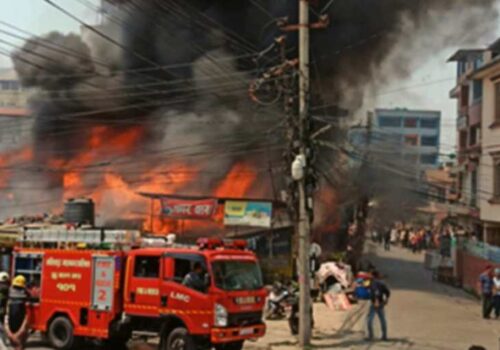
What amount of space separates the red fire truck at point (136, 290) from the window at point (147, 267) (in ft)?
0.06

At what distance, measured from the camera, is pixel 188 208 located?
2200 cm

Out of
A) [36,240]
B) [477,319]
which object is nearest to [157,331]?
[36,240]

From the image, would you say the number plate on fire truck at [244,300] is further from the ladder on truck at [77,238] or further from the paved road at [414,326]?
the ladder on truck at [77,238]

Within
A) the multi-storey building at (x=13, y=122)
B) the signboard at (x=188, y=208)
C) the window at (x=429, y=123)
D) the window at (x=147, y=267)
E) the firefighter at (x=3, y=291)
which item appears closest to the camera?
the window at (x=147, y=267)

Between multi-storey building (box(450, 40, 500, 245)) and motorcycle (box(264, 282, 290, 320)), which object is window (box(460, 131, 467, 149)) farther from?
motorcycle (box(264, 282, 290, 320))

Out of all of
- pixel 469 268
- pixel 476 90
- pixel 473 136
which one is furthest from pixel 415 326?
pixel 476 90

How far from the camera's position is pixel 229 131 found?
3167cm

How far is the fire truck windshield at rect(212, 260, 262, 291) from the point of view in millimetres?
10836

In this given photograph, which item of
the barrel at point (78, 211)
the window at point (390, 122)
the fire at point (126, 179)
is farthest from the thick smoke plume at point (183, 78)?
the window at point (390, 122)

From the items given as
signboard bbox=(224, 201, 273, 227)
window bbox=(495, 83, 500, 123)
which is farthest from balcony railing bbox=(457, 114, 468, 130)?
signboard bbox=(224, 201, 273, 227)

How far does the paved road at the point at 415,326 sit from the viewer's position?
42.6 ft

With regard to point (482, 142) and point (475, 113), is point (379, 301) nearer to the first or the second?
point (482, 142)

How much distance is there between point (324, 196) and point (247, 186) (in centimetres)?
422

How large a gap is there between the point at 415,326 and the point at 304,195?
16.4ft
